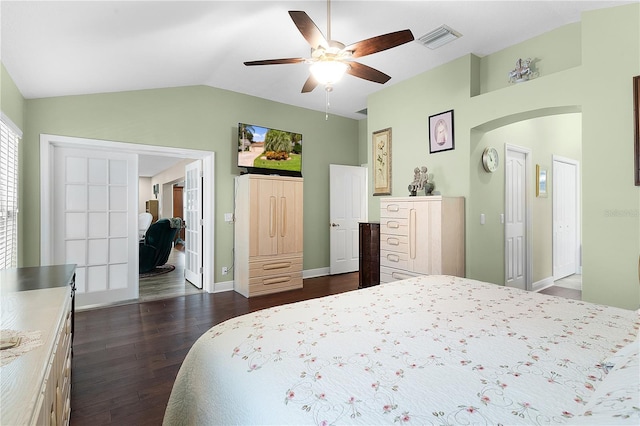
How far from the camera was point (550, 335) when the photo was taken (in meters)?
1.23

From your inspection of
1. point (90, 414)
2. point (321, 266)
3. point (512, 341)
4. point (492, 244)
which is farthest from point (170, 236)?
point (512, 341)

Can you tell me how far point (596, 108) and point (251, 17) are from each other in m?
2.95

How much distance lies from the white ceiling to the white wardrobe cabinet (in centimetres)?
145

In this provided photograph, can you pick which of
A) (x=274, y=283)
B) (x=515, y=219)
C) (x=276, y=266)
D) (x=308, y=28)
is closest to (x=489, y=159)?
(x=515, y=219)

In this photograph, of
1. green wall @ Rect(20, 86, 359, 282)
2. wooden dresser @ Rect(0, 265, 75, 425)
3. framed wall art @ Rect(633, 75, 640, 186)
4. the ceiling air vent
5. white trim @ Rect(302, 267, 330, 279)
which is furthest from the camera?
white trim @ Rect(302, 267, 330, 279)

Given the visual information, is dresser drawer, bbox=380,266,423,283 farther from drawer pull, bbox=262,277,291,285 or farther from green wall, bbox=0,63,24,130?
green wall, bbox=0,63,24,130

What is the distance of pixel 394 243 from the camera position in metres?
3.74

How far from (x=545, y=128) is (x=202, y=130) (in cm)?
485

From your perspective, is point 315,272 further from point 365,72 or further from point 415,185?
point 365,72

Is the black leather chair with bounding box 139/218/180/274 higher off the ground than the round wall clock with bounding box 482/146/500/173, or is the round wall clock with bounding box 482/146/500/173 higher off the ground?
the round wall clock with bounding box 482/146/500/173

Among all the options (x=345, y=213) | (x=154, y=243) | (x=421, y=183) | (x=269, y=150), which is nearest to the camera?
(x=421, y=183)

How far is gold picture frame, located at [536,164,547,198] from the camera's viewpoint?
14.9 feet

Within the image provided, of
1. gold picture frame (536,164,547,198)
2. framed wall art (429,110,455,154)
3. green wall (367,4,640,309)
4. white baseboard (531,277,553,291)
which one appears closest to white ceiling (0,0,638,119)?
green wall (367,4,640,309)

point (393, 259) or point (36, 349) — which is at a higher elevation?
point (36, 349)
